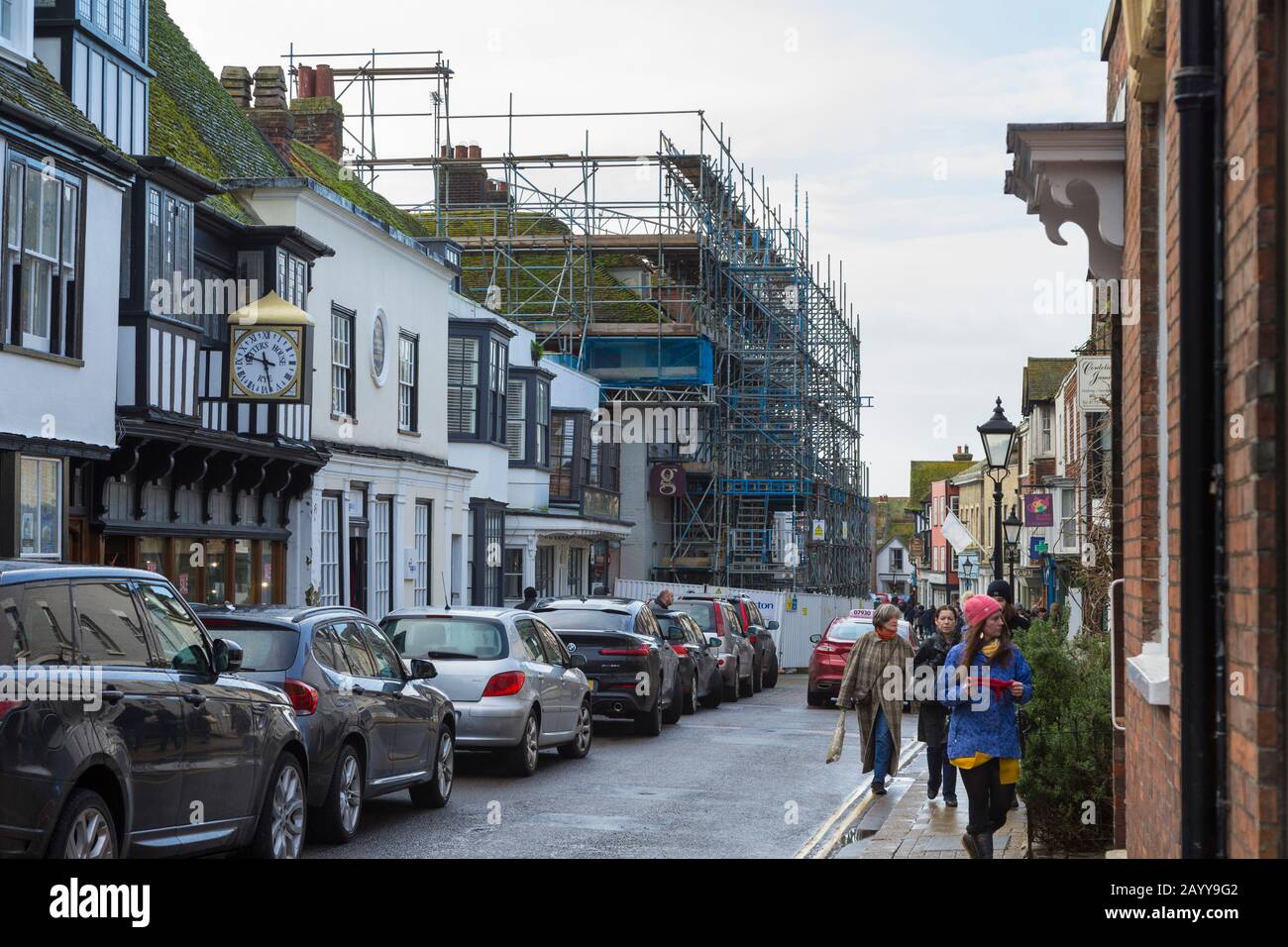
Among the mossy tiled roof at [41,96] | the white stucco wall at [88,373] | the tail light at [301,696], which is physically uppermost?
the mossy tiled roof at [41,96]

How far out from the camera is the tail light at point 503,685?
15.1m

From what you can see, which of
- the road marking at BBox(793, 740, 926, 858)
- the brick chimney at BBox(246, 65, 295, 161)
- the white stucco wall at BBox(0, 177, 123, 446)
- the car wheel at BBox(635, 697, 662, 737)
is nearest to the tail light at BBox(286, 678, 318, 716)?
the road marking at BBox(793, 740, 926, 858)

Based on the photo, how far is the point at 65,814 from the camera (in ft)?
23.5

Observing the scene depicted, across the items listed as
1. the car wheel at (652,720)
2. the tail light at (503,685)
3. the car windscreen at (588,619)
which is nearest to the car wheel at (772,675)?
the car wheel at (652,720)

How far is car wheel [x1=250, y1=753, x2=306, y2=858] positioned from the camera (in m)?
9.52

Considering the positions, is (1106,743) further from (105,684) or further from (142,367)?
(142,367)

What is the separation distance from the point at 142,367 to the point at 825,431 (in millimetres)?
36571

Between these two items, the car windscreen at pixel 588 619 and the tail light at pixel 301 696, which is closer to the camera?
the tail light at pixel 301 696

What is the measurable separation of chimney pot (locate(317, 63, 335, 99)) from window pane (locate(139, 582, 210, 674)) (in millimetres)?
30704

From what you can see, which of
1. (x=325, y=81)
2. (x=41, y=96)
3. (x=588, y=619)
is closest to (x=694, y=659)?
(x=588, y=619)

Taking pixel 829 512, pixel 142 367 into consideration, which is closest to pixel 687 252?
pixel 829 512

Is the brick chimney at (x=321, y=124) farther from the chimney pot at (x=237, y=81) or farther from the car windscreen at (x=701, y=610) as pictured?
the car windscreen at (x=701, y=610)

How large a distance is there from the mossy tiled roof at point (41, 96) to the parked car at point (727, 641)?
13.5m

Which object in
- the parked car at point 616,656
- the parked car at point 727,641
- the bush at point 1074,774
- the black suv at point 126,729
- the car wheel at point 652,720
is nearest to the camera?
the black suv at point 126,729
